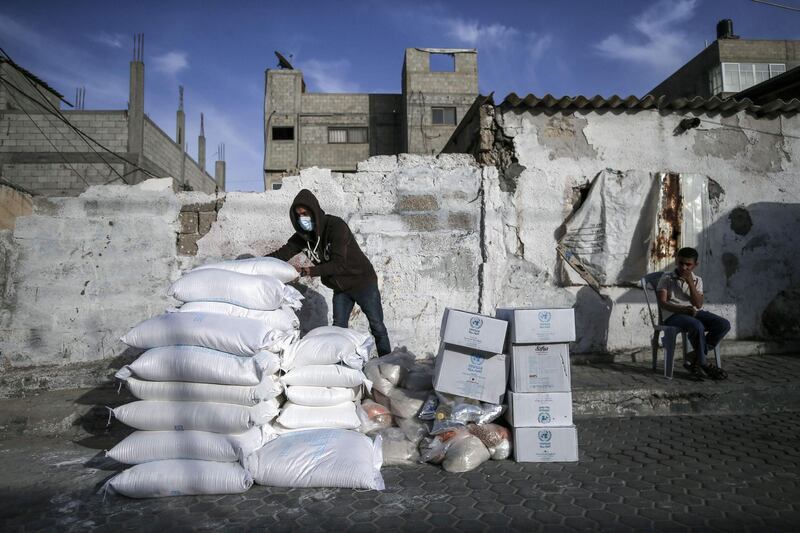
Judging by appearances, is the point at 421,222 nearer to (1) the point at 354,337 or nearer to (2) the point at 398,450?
(1) the point at 354,337

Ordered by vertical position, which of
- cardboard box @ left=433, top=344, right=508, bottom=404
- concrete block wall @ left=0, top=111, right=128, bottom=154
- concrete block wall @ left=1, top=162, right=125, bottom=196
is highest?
concrete block wall @ left=0, top=111, right=128, bottom=154

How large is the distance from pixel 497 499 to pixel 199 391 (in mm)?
1614

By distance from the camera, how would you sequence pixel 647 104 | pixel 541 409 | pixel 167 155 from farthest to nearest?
pixel 167 155, pixel 647 104, pixel 541 409

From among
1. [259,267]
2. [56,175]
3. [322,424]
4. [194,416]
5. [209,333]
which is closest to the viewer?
[194,416]

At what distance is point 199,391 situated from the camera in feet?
8.54

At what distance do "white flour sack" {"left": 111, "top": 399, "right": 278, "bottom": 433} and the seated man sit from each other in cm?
369

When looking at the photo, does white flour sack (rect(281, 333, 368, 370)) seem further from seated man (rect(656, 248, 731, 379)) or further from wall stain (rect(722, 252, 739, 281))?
wall stain (rect(722, 252, 739, 281))

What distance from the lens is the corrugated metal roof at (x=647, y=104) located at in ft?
17.4

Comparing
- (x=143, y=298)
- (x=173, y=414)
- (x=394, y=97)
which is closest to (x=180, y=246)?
(x=143, y=298)

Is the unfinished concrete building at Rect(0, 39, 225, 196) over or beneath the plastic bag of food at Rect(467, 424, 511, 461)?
over

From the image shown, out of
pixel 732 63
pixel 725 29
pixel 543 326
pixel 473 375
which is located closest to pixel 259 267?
pixel 473 375

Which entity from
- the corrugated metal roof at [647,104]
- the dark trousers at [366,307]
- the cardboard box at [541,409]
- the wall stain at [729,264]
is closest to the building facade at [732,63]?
the corrugated metal roof at [647,104]

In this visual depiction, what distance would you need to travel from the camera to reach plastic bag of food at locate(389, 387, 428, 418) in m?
3.12

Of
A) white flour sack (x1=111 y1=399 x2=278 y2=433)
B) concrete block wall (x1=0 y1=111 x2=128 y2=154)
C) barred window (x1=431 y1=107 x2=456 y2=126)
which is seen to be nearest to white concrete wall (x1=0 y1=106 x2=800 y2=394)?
white flour sack (x1=111 y1=399 x2=278 y2=433)
